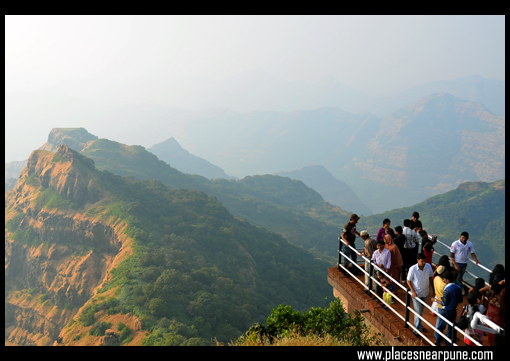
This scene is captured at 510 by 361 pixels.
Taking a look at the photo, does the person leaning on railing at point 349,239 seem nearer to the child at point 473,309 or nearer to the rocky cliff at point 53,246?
the child at point 473,309

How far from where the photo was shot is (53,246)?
5216 centimetres

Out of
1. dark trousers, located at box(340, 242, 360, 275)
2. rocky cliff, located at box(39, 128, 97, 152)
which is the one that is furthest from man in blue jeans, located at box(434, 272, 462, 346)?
rocky cliff, located at box(39, 128, 97, 152)

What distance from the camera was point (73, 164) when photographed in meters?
60.3

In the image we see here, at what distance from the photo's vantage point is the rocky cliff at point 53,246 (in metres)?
45.2

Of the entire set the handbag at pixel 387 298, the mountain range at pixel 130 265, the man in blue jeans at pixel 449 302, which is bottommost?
the mountain range at pixel 130 265

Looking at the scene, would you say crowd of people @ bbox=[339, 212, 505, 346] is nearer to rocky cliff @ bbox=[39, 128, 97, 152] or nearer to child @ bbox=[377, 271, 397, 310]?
child @ bbox=[377, 271, 397, 310]

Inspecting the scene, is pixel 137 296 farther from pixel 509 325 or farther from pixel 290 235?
pixel 290 235

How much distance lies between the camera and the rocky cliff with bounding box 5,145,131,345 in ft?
148

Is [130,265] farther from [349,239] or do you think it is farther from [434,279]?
[434,279]

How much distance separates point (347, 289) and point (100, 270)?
149 ft

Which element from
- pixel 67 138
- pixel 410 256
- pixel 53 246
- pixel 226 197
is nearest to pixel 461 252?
pixel 410 256

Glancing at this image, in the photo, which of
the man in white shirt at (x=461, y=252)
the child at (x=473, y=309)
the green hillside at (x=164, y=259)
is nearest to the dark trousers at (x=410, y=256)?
the man in white shirt at (x=461, y=252)
